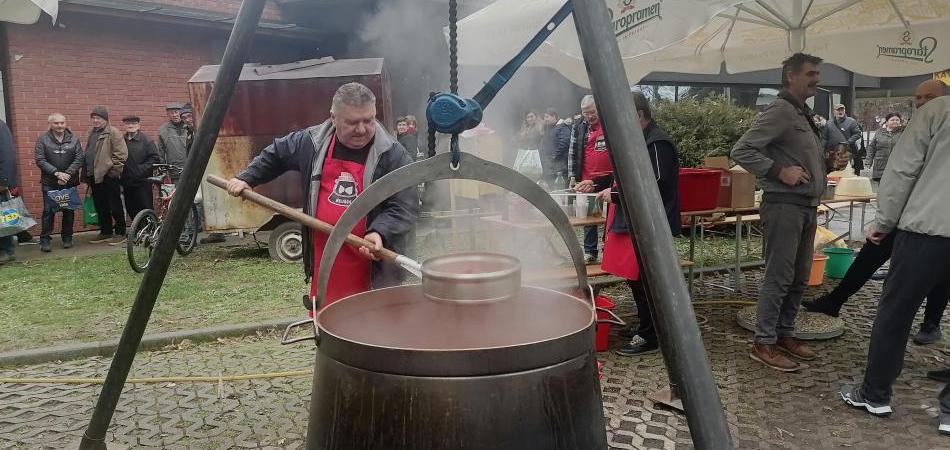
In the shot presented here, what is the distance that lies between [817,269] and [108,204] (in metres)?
9.56

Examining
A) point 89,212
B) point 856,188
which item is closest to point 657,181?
point 856,188

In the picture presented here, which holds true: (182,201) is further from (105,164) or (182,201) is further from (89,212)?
(89,212)

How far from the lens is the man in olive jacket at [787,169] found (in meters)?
4.12

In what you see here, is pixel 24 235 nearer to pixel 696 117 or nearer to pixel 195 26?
pixel 195 26

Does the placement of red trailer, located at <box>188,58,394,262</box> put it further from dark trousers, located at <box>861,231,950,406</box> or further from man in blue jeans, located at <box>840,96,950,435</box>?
dark trousers, located at <box>861,231,950,406</box>

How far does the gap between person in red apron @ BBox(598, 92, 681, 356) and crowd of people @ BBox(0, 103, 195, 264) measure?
6.68m

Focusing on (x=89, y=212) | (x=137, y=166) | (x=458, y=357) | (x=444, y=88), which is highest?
(x=444, y=88)

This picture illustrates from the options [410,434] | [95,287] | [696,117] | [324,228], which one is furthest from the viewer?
[696,117]

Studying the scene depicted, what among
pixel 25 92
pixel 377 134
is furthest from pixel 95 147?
pixel 377 134

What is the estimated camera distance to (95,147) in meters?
9.13

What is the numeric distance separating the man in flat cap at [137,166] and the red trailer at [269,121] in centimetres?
186

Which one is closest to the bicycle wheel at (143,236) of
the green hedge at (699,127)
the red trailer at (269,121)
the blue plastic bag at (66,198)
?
the red trailer at (269,121)

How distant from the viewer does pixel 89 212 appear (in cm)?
949

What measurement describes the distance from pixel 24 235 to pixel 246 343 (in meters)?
6.51
